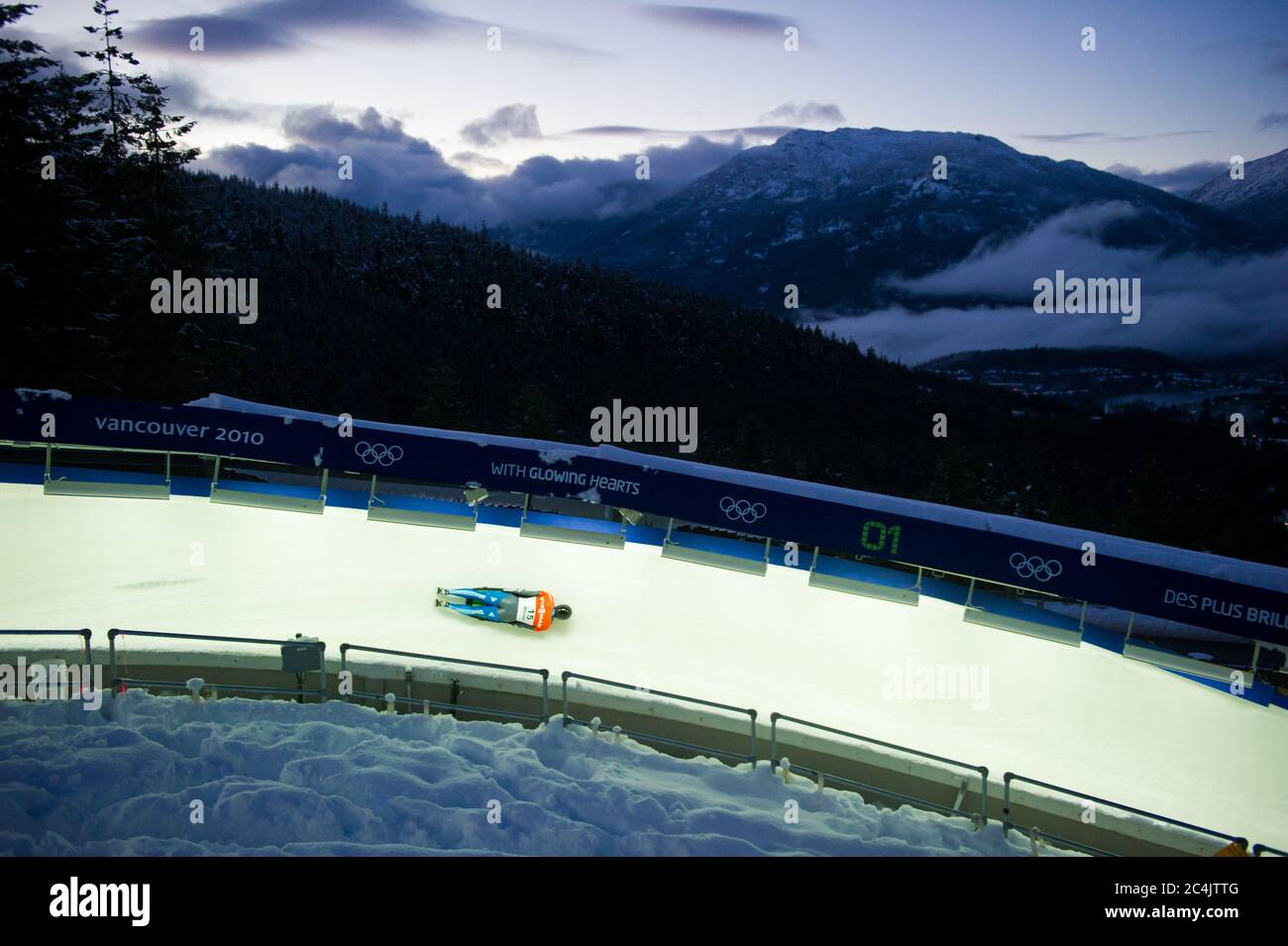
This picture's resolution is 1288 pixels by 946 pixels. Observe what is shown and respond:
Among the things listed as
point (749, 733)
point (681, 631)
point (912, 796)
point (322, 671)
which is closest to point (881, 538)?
point (681, 631)

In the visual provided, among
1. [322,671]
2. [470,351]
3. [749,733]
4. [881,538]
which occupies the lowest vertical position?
[749,733]

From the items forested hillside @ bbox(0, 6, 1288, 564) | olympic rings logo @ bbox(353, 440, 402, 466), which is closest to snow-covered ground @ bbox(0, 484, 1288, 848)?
olympic rings logo @ bbox(353, 440, 402, 466)

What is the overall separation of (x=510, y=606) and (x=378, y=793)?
4965 mm

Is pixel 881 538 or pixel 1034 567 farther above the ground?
pixel 881 538

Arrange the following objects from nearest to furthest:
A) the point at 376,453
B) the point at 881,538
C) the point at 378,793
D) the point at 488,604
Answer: the point at 378,793 → the point at 881,538 → the point at 488,604 → the point at 376,453

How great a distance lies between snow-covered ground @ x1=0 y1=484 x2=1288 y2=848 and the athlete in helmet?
176mm

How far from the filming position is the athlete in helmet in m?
11.8

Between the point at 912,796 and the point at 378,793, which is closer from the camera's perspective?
the point at 378,793

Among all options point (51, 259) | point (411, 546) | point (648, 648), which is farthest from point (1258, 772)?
point (51, 259)

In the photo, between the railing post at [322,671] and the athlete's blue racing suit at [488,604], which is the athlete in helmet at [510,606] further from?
the railing post at [322,671]

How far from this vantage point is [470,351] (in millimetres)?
113812

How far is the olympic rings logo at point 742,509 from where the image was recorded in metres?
12.1

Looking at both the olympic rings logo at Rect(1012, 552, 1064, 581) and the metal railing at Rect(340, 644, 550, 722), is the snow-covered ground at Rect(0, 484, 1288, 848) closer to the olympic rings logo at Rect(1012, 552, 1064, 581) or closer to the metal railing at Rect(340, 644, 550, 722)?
the olympic rings logo at Rect(1012, 552, 1064, 581)

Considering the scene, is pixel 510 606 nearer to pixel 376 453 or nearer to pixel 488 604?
pixel 488 604
